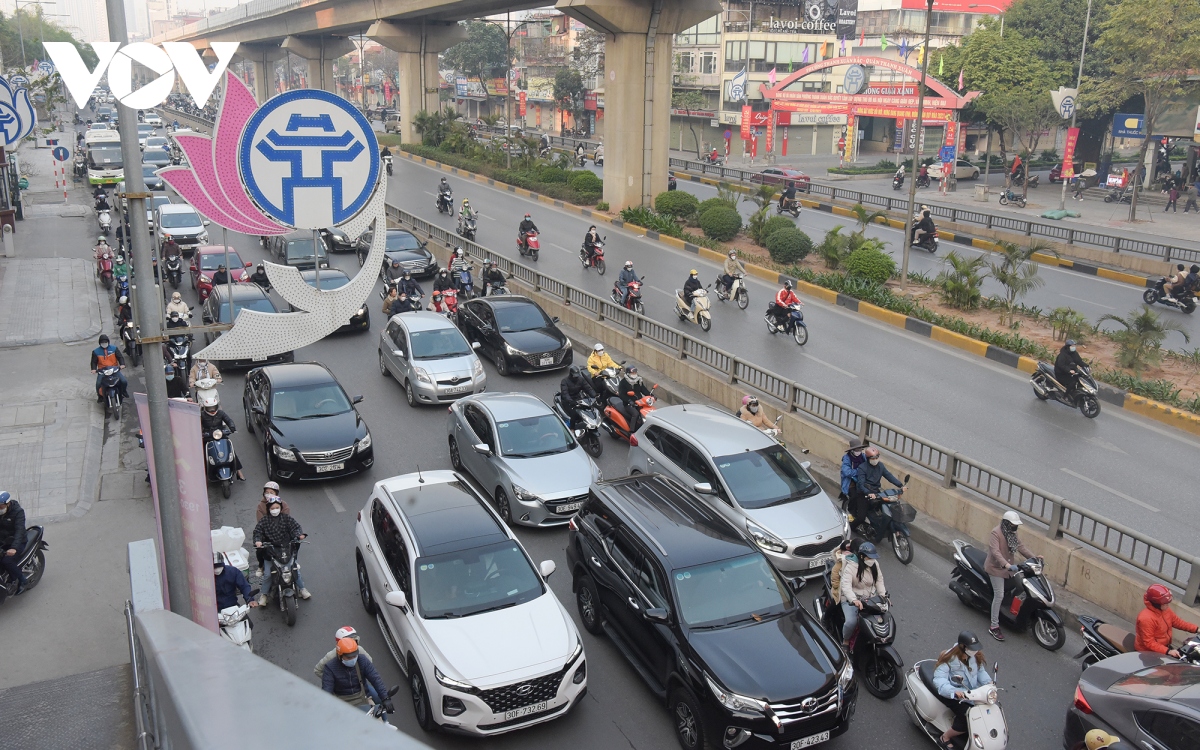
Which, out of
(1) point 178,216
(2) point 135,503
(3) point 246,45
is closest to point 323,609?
(2) point 135,503

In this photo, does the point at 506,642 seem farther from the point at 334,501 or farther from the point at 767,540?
the point at 334,501

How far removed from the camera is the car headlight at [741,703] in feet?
25.1

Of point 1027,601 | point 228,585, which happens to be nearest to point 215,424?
point 228,585

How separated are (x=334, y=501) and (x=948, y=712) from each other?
8.62 m

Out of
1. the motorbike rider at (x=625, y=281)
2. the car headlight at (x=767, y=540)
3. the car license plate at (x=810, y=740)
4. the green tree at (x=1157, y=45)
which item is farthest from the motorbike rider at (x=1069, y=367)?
the green tree at (x=1157, y=45)

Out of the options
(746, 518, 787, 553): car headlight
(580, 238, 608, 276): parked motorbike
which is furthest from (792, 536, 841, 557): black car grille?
(580, 238, 608, 276): parked motorbike

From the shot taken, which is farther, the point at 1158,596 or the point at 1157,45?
the point at 1157,45

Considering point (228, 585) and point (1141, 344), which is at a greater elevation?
point (1141, 344)

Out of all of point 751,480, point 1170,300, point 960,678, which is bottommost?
point 960,678

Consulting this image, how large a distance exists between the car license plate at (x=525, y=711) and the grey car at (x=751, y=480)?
3.32 meters

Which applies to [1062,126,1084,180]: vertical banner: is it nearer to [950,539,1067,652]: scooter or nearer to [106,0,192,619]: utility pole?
[950,539,1067,652]: scooter

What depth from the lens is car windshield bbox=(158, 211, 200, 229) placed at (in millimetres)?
28898

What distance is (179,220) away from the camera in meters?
29.2

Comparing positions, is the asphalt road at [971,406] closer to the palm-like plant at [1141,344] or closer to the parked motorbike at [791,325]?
the parked motorbike at [791,325]
